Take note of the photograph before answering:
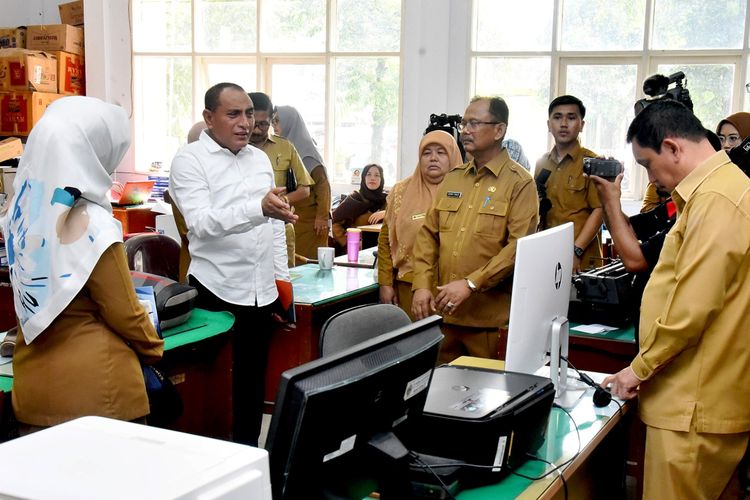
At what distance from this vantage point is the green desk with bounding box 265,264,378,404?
3.60 m

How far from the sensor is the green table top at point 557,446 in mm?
1656

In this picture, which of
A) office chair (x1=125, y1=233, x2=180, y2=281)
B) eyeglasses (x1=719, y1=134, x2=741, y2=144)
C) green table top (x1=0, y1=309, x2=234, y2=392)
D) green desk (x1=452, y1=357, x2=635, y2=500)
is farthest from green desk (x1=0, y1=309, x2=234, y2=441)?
eyeglasses (x1=719, y1=134, x2=741, y2=144)

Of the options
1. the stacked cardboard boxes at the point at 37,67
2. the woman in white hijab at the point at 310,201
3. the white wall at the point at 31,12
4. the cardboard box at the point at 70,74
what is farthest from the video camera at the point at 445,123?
the white wall at the point at 31,12

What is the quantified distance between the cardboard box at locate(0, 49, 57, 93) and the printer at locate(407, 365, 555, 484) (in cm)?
801

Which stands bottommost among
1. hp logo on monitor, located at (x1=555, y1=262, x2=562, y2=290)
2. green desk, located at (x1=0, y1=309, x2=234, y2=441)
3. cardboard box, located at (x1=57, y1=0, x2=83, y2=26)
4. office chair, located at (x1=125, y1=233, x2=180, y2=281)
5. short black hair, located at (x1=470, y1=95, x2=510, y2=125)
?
green desk, located at (x1=0, y1=309, x2=234, y2=441)

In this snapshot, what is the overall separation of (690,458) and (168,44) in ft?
27.8

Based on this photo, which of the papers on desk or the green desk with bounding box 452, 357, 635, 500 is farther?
the papers on desk

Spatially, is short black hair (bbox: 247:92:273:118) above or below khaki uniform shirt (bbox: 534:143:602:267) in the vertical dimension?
above

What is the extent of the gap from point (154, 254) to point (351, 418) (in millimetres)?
2263

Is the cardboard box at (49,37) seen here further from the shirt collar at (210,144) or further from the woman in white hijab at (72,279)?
the woman in white hijab at (72,279)

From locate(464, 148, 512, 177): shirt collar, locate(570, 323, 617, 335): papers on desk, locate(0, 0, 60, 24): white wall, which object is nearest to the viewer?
locate(570, 323, 617, 335): papers on desk

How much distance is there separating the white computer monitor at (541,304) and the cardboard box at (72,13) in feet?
29.2

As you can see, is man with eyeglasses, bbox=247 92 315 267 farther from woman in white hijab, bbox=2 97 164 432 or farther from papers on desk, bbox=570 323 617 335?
woman in white hijab, bbox=2 97 164 432

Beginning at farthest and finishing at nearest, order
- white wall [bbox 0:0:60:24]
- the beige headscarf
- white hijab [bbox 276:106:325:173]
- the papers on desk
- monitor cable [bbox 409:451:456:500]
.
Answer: white wall [bbox 0:0:60:24]
white hijab [bbox 276:106:325:173]
the beige headscarf
the papers on desk
monitor cable [bbox 409:451:456:500]
